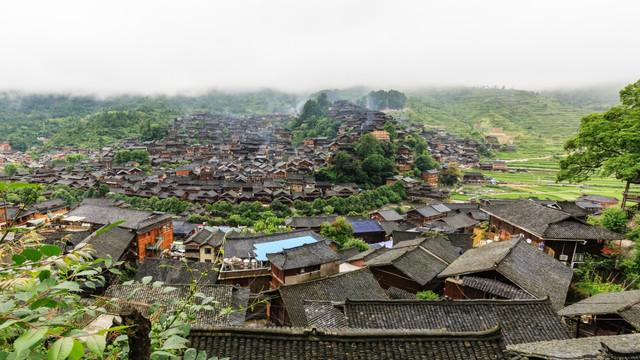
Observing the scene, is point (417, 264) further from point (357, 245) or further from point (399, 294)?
point (357, 245)

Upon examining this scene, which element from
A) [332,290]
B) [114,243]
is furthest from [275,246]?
[114,243]

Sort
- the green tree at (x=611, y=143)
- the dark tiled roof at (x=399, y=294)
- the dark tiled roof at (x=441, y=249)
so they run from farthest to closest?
1. the dark tiled roof at (x=441, y=249)
2. the dark tiled roof at (x=399, y=294)
3. the green tree at (x=611, y=143)

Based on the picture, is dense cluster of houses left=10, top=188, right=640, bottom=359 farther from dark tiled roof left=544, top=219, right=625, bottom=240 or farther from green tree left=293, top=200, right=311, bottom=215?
green tree left=293, top=200, right=311, bottom=215

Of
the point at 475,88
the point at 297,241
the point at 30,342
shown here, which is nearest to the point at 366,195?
the point at 297,241

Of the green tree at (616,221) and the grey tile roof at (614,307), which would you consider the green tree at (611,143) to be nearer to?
the green tree at (616,221)

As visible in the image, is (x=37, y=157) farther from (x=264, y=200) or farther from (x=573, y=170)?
(x=573, y=170)

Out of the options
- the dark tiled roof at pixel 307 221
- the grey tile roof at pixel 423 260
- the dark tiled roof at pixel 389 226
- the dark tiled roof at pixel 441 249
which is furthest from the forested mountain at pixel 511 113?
the grey tile roof at pixel 423 260

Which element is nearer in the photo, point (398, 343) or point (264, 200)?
point (398, 343)
